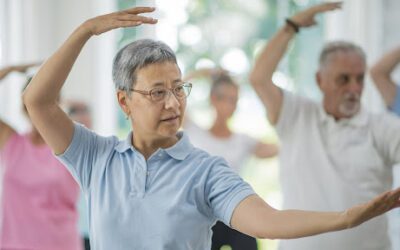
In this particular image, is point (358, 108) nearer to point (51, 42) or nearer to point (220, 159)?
point (220, 159)

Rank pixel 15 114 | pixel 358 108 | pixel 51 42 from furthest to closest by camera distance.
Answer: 1. pixel 51 42
2. pixel 15 114
3. pixel 358 108

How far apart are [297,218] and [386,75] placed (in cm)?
172

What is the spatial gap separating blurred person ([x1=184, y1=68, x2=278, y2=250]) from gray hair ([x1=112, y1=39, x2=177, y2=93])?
5.90ft

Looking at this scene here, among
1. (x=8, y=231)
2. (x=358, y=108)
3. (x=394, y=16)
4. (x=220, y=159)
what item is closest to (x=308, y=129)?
(x=358, y=108)

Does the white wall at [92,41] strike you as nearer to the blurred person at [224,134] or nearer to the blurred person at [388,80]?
the blurred person at [224,134]

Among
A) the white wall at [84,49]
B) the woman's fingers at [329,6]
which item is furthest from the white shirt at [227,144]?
the white wall at [84,49]

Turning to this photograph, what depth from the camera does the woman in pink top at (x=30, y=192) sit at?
3.32m

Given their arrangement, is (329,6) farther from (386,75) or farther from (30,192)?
(30,192)

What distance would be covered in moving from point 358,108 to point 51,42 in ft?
9.18

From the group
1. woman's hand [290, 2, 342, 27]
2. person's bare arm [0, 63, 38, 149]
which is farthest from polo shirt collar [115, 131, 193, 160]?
person's bare arm [0, 63, 38, 149]

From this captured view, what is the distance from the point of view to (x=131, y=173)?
6.34 feet

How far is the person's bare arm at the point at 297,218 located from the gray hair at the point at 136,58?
0.39 m

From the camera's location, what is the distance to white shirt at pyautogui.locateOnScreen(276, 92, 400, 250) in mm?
2727

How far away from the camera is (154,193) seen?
1.88 metres
